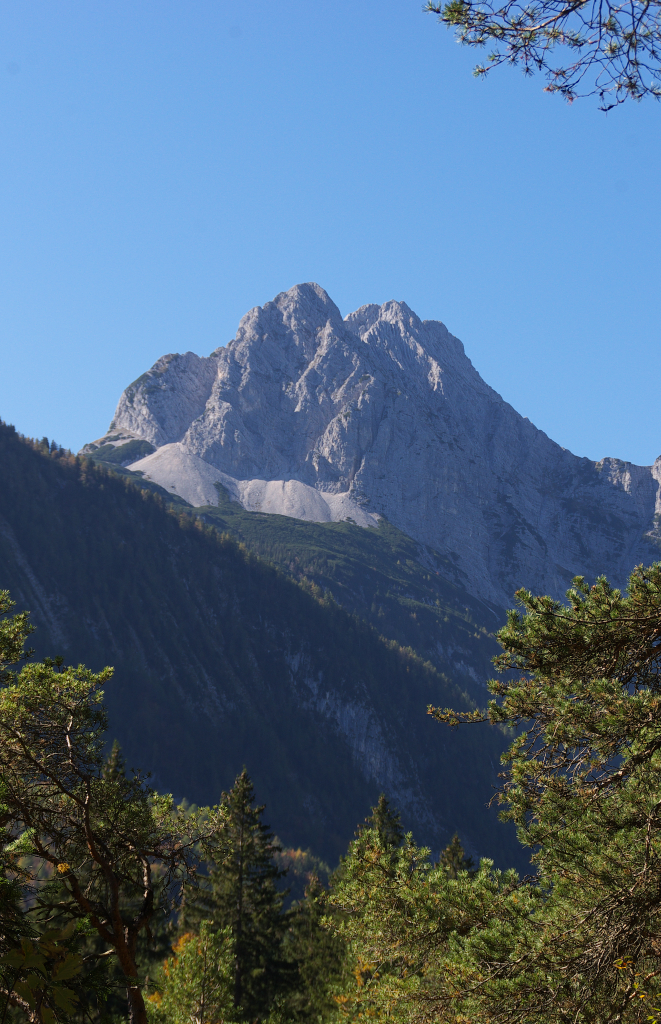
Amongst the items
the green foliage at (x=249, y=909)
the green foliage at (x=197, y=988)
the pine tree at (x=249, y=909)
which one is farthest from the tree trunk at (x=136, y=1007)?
the pine tree at (x=249, y=909)

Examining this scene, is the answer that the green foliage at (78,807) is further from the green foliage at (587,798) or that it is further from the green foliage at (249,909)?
the green foliage at (249,909)

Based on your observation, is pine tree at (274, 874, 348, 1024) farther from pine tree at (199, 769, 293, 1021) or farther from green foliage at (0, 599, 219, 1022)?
green foliage at (0, 599, 219, 1022)

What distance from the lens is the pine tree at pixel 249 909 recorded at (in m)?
34.1

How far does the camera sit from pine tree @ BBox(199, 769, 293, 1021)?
3406 centimetres

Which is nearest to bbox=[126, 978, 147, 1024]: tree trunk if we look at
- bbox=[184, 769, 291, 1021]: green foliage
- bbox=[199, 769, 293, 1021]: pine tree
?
bbox=[184, 769, 291, 1021]: green foliage

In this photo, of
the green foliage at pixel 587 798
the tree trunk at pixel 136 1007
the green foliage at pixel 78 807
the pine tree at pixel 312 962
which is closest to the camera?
the green foliage at pixel 587 798

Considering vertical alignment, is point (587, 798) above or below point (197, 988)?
above

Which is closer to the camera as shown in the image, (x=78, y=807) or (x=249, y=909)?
(x=78, y=807)

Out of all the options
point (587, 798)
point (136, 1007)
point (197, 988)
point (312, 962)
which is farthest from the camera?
point (312, 962)

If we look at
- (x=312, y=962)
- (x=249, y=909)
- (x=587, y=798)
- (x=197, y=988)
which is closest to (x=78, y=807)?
(x=587, y=798)

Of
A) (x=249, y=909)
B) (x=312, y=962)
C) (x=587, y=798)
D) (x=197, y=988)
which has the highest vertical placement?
(x=587, y=798)

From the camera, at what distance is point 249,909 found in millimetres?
35781

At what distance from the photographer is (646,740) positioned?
31.4 ft

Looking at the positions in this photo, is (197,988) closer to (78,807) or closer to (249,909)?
(249,909)
